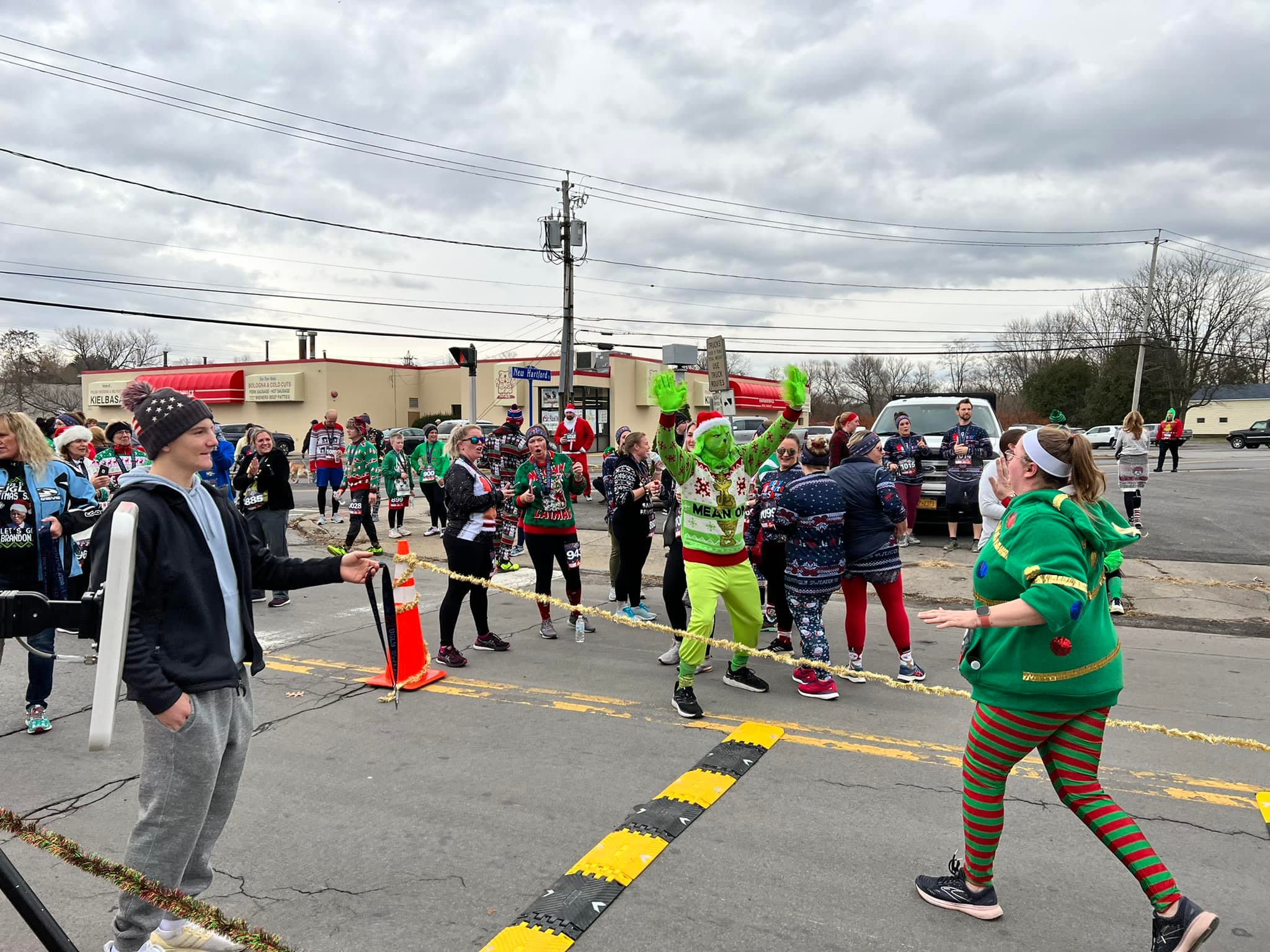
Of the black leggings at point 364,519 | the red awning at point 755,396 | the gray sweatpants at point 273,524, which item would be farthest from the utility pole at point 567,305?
the red awning at point 755,396

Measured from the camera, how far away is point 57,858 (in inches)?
142

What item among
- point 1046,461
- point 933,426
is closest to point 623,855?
point 1046,461

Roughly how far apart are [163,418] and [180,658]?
0.76 metres

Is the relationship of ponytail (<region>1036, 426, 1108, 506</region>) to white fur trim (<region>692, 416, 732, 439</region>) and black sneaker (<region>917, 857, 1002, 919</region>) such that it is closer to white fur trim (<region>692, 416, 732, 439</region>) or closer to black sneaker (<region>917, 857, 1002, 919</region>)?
black sneaker (<region>917, 857, 1002, 919</region>)

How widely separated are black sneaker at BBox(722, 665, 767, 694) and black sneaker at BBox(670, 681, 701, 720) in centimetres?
60

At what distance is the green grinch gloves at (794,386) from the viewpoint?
5449 millimetres

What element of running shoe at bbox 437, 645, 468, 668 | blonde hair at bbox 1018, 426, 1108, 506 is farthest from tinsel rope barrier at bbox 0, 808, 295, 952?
running shoe at bbox 437, 645, 468, 668

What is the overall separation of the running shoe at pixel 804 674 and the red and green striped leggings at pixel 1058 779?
2.63 meters

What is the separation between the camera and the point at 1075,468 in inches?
115

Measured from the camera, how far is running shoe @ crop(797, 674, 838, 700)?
5621mm

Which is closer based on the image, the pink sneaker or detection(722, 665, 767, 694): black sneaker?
the pink sneaker

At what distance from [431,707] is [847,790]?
2787mm

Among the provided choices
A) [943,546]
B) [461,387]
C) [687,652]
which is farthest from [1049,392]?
[687,652]

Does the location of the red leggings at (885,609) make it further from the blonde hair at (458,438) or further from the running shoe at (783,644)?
the blonde hair at (458,438)
